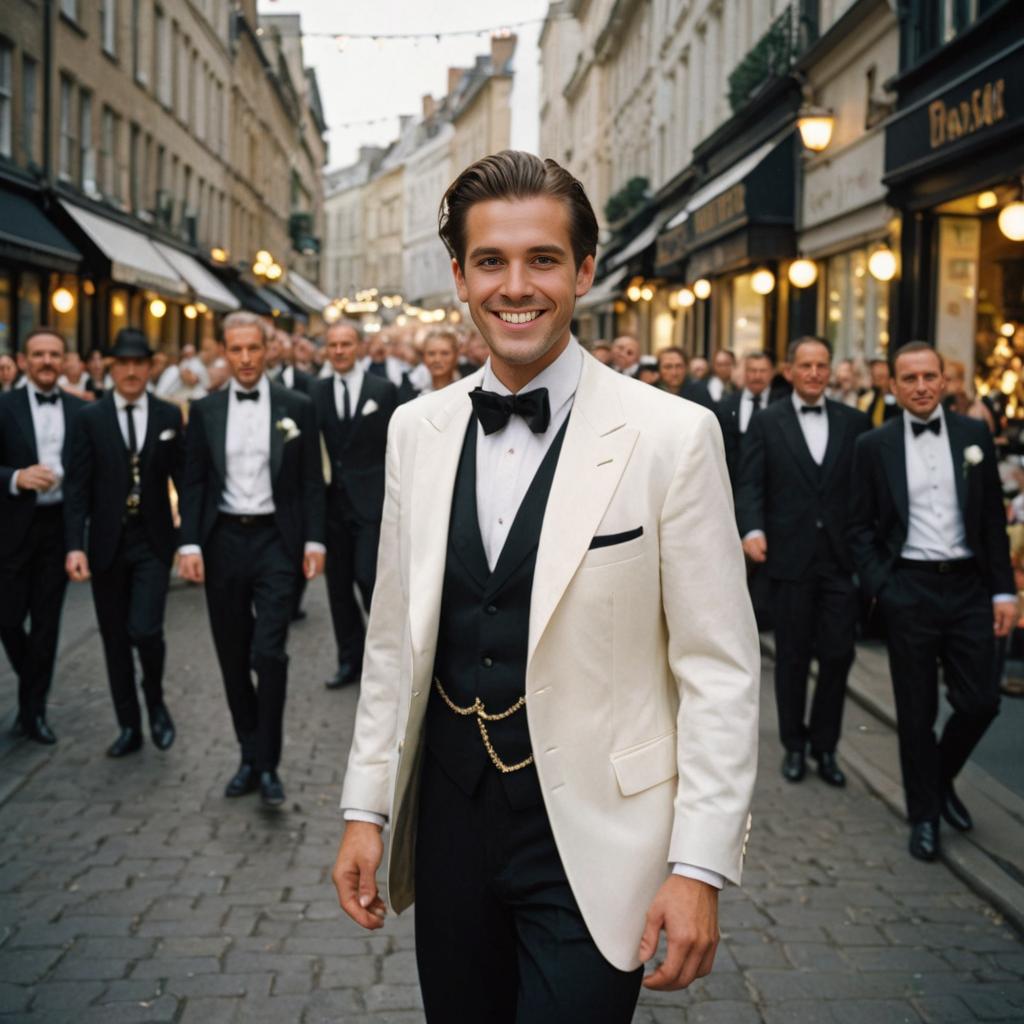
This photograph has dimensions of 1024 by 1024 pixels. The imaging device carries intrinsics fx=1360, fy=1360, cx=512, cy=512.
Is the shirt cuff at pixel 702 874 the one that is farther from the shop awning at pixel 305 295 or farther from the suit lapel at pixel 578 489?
the shop awning at pixel 305 295

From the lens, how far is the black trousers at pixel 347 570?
9.33 m

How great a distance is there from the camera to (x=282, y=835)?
19.9ft

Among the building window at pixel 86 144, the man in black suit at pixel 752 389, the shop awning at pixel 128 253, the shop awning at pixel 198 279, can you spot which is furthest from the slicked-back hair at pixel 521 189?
the shop awning at pixel 198 279

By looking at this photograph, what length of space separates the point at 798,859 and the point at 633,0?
37734mm

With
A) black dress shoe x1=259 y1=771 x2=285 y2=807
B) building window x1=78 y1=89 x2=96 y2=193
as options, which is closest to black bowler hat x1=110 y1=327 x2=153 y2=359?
black dress shoe x1=259 y1=771 x2=285 y2=807

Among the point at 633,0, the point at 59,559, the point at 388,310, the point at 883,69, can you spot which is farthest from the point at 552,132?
the point at 59,559

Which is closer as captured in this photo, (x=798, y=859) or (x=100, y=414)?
(x=798, y=859)

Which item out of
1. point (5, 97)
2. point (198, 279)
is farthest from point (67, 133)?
point (198, 279)

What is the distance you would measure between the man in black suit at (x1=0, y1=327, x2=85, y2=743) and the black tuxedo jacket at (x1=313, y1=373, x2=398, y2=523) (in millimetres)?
1954

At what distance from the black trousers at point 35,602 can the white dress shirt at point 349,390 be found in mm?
2343

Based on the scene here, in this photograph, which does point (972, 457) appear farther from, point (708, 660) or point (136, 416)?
point (136, 416)

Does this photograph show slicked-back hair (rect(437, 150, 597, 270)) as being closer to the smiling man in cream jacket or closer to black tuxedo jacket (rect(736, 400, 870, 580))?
the smiling man in cream jacket

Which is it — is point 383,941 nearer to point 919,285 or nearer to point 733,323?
point 919,285

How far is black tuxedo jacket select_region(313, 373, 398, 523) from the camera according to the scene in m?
9.31
